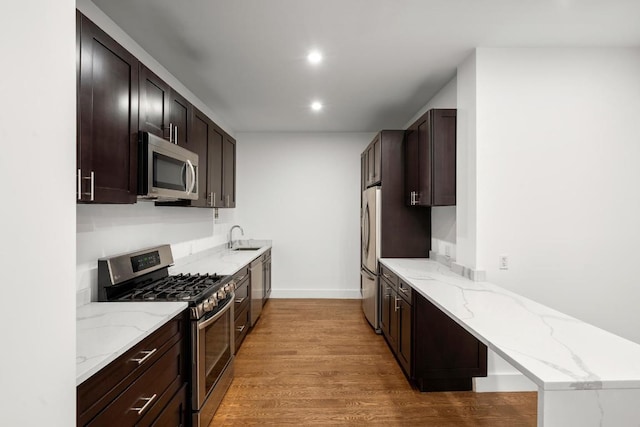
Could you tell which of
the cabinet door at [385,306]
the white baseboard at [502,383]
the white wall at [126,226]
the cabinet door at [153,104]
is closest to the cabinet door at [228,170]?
the white wall at [126,226]

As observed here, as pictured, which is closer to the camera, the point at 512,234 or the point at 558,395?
the point at 558,395

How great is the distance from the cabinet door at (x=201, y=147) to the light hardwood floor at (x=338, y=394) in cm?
162

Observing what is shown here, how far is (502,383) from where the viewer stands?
258 cm

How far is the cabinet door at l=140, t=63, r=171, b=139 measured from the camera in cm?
200

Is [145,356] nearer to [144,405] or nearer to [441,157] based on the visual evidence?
[144,405]

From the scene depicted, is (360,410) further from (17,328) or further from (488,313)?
(17,328)

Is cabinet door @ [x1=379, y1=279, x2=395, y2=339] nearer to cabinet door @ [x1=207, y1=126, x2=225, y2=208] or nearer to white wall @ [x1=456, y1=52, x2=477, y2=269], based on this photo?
white wall @ [x1=456, y1=52, x2=477, y2=269]

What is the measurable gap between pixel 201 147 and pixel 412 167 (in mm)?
2144

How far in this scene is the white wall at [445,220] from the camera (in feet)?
10.1

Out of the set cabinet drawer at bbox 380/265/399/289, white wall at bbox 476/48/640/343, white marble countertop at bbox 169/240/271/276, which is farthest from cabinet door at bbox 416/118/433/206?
white marble countertop at bbox 169/240/271/276

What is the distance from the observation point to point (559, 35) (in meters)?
2.33

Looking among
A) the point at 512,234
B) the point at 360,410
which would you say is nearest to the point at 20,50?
the point at 360,410

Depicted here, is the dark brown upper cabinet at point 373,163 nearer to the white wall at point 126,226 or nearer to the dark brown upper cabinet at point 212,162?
the dark brown upper cabinet at point 212,162

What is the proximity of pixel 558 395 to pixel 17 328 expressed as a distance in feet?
5.06
